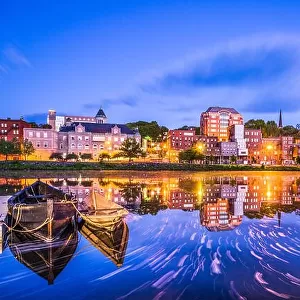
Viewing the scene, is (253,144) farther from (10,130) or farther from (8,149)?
(8,149)

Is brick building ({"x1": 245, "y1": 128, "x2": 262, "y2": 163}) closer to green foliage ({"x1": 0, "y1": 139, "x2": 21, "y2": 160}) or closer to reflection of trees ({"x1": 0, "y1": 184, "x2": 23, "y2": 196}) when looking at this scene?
green foliage ({"x1": 0, "y1": 139, "x2": 21, "y2": 160})

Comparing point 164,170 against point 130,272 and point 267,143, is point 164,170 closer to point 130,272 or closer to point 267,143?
point 130,272

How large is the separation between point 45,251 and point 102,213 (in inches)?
183

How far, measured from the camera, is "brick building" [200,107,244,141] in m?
163

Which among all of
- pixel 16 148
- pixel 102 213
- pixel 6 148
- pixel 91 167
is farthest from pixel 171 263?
pixel 16 148

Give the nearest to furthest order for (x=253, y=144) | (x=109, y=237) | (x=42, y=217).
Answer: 1. (x=42, y=217)
2. (x=109, y=237)
3. (x=253, y=144)

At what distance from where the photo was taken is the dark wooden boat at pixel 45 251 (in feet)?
38.8

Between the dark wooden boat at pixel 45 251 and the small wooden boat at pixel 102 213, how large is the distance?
3.54 feet

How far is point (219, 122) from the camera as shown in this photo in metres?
164

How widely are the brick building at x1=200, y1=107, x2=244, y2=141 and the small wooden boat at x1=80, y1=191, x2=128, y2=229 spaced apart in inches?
5845

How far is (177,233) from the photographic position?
17.2m

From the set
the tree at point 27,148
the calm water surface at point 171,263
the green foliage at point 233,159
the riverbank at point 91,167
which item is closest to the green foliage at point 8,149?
the tree at point 27,148

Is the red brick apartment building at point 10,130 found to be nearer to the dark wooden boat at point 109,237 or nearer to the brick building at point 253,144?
Result: the dark wooden boat at point 109,237

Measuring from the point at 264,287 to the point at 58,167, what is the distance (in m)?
72.3
